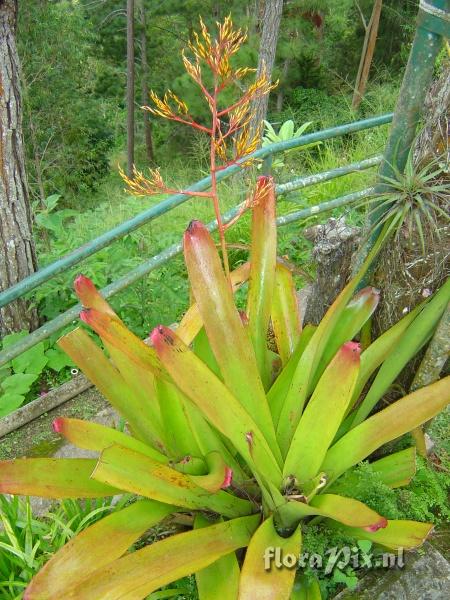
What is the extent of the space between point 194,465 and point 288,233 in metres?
2.89

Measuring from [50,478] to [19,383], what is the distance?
4.23 ft

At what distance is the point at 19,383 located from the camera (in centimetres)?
289

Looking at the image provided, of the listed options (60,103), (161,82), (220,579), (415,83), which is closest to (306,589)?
(220,579)

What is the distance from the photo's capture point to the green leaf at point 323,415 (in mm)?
1524

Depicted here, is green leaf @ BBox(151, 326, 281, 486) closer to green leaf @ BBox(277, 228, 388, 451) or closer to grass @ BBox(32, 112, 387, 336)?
green leaf @ BBox(277, 228, 388, 451)

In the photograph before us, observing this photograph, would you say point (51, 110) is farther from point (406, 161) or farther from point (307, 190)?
point (406, 161)

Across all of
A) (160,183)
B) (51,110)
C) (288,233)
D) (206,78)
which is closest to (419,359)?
(160,183)

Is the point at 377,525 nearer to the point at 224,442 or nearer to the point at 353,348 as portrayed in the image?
the point at 353,348

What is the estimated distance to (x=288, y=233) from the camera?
433 centimetres

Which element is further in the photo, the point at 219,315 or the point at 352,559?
the point at 352,559

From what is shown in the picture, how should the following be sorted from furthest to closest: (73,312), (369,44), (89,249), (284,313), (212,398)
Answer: (369,44), (73,312), (89,249), (284,313), (212,398)

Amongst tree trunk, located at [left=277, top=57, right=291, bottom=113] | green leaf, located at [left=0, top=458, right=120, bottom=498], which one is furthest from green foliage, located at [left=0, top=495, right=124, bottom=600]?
tree trunk, located at [left=277, top=57, right=291, bottom=113]

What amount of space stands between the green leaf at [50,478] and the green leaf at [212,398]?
50cm

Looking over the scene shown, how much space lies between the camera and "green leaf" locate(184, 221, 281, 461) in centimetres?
165
